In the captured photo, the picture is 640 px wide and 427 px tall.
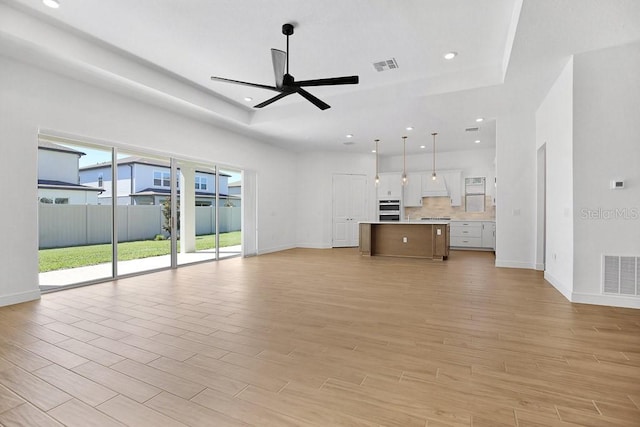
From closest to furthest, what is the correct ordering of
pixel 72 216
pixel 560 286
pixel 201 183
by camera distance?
1. pixel 560 286
2. pixel 72 216
3. pixel 201 183

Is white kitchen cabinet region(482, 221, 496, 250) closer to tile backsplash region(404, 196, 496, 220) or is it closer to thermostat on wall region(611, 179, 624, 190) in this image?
tile backsplash region(404, 196, 496, 220)

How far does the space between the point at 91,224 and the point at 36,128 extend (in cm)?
161

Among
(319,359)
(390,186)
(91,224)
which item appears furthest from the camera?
(390,186)

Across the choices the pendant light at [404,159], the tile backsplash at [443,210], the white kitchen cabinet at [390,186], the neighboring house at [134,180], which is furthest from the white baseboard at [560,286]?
the neighboring house at [134,180]

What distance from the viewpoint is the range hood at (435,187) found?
962 centimetres

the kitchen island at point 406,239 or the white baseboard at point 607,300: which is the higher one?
the kitchen island at point 406,239

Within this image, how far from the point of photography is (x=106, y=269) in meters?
5.34

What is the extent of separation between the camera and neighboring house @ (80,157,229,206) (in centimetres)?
502

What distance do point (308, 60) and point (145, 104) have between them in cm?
313

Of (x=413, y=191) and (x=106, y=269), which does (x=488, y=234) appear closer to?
(x=413, y=191)

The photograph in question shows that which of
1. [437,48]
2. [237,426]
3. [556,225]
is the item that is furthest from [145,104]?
[556,225]

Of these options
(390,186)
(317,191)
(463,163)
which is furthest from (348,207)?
(463,163)

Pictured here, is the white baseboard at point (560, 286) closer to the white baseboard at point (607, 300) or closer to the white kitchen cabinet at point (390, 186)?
the white baseboard at point (607, 300)

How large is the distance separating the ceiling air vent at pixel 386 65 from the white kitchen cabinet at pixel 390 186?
5.90 metres
